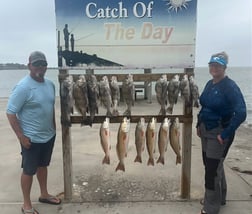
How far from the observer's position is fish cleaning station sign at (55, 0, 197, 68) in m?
4.59

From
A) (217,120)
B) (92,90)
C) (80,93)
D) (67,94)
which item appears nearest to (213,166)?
(217,120)

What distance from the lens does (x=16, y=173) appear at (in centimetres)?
618

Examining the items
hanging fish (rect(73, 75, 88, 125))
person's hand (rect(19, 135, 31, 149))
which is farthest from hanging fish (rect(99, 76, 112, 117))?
person's hand (rect(19, 135, 31, 149))

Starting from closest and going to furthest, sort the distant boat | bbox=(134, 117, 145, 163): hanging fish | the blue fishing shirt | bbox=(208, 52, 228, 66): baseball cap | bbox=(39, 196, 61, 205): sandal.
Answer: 1. the blue fishing shirt
2. bbox=(208, 52, 228, 66): baseball cap
3. bbox=(134, 117, 145, 163): hanging fish
4. the distant boat
5. bbox=(39, 196, 61, 205): sandal

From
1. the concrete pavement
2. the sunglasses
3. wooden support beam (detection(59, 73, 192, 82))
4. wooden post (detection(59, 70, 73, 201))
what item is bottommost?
the concrete pavement

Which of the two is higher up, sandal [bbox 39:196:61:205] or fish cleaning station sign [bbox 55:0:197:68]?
fish cleaning station sign [bbox 55:0:197:68]

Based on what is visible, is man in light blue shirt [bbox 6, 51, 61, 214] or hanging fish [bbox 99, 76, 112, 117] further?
hanging fish [bbox 99, 76, 112, 117]

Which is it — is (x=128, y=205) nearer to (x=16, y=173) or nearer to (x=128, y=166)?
(x=128, y=166)

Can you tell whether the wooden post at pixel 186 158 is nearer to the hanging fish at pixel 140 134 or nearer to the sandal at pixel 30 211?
the hanging fish at pixel 140 134

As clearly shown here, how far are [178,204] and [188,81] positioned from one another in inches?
64.0

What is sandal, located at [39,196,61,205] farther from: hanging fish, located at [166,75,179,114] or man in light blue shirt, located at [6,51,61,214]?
hanging fish, located at [166,75,179,114]

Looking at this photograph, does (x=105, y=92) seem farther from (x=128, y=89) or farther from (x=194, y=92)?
(x=194, y=92)

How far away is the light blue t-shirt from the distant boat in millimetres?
432

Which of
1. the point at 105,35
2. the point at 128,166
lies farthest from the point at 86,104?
the point at 128,166
